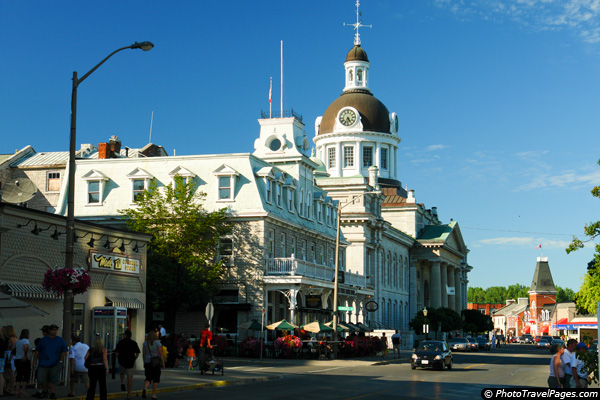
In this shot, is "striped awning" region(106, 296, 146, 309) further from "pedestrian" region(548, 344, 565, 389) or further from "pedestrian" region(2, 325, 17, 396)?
"pedestrian" region(548, 344, 565, 389)

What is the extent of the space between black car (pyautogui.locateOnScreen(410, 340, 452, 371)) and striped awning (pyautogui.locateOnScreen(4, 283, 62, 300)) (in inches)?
714

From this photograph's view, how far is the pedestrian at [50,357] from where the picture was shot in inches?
789

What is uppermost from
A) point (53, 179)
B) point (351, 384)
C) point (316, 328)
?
point (53, 179)

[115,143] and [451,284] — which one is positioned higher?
[115,143]

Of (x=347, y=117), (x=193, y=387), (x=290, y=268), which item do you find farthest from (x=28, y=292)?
(x=347, y=117)

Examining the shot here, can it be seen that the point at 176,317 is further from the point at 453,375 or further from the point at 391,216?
the point at 391,216

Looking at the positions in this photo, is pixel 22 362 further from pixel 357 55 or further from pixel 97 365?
pixel 357 55

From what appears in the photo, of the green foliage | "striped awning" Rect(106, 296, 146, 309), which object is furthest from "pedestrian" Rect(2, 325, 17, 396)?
the green foliage

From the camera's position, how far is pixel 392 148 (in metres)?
114

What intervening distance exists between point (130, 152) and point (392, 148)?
153 ft

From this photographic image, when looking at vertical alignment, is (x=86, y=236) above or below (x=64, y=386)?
above

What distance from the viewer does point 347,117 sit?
11112 centimetres

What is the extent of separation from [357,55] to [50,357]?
9897 centimetres

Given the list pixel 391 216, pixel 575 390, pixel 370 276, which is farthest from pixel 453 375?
pixel 391 216
